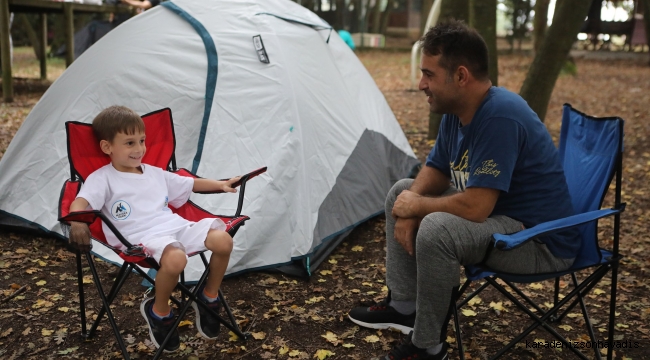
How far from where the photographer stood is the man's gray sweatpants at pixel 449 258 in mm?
2287

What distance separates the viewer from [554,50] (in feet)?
19.1

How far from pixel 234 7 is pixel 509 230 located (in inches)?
94.3

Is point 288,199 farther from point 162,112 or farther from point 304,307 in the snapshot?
point 162,112

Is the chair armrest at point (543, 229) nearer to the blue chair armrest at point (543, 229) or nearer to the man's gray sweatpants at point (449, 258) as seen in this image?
the blue chair armrest at point (543, 229)

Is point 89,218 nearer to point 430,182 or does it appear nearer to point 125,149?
point 125,149

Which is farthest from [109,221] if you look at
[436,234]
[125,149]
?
[436,234]

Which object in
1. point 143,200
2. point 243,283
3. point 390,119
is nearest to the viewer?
point 143,200

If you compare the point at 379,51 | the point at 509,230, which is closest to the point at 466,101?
the point at 509,230

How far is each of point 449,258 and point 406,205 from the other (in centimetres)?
30

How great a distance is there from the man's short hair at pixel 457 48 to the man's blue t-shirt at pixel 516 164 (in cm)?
13

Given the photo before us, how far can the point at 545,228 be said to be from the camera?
2.21 metres

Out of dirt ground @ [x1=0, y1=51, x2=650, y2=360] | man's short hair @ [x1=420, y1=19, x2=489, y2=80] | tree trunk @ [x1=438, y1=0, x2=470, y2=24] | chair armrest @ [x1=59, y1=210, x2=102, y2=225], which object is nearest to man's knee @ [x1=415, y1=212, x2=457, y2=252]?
man's short hair @ [x1=420, y1=19, x2=489, y2=80]

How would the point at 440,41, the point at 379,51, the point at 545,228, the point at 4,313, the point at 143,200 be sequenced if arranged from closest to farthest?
the point at 545,228 < the point at 440,41 < the point at 143,200 < the point at 4,313 < the point at 379,51

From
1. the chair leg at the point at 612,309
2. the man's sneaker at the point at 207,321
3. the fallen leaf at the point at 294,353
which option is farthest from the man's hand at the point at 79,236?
Answer: the chair leg at the point at 612,309
